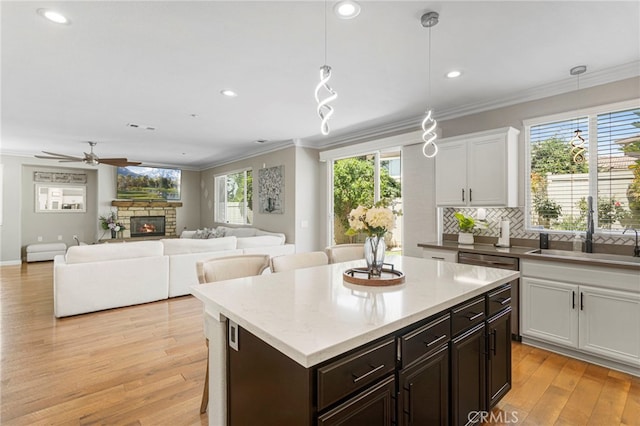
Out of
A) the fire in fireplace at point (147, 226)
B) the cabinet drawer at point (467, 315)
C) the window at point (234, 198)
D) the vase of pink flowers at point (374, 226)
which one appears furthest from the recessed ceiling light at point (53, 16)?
the fire in fireplace at point (147, 226)

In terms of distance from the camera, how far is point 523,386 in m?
2.42

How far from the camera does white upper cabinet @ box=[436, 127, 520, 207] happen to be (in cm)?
339

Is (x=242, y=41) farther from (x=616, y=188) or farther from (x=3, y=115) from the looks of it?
(x=3, y=115)

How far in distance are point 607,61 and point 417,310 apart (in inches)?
119

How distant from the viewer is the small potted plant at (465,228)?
3773 millimetres

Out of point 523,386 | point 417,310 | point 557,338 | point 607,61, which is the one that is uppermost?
point 607,61

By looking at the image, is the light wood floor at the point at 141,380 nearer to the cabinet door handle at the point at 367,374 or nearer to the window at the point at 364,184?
the cabinet door handle at the point at 367,374

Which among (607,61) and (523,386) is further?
(607,61)

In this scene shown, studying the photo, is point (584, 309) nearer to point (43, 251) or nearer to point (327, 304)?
point (327, 304)

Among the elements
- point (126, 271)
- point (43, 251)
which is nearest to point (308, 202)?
point (126, 271)

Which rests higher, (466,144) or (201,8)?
(201,8)

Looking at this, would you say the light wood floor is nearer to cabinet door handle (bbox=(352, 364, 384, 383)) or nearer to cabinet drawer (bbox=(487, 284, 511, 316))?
cabinet drawer (bbox=(487, 284, 511, 316))

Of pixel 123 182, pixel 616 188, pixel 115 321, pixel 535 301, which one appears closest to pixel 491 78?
pixel 616 188

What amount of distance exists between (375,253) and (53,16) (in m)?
2.66
